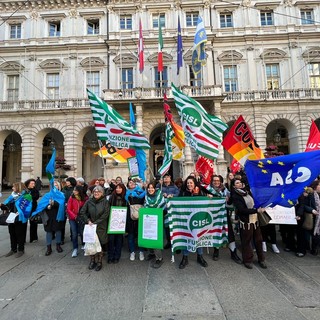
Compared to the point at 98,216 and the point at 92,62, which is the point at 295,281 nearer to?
the point at 98,216

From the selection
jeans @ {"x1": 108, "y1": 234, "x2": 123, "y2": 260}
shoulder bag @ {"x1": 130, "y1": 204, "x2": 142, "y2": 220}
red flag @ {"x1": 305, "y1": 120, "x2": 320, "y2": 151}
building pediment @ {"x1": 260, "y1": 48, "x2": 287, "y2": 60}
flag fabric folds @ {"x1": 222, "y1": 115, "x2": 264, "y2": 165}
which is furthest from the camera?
building pediment @ {"x1": 260, "y1": 48, "x2": 287, "y2": 60}

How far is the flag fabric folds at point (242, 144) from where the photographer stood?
7.11 metres

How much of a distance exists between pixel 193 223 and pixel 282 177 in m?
2.12

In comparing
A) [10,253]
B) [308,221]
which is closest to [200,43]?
[308,221]

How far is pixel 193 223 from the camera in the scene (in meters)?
4.98

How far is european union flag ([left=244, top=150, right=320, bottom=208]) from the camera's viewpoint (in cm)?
429

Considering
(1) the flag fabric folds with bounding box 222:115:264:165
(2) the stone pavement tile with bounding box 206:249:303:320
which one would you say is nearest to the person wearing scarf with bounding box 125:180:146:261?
(2) the stone pavement tile with bounding box 206:249:303:320

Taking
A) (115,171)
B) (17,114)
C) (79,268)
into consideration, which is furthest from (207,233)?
(17,114)

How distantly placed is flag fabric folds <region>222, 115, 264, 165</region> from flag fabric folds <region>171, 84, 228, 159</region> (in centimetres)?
134

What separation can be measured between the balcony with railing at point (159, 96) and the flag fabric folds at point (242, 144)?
513 inches

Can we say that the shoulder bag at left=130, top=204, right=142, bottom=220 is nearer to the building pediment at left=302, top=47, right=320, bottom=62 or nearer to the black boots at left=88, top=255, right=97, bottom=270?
the black boots at left=88, top=255, right=97, bottom=270

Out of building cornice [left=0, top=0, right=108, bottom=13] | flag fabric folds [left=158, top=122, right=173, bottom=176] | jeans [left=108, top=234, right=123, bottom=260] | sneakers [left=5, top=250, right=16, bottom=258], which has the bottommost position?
sneakers [left=5, top=250, right=16, bottom=258]

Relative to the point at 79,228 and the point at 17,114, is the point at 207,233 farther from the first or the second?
the point at 17,114

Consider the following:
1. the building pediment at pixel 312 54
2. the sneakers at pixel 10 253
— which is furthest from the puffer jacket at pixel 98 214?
the building pediment at pixel 312 54
